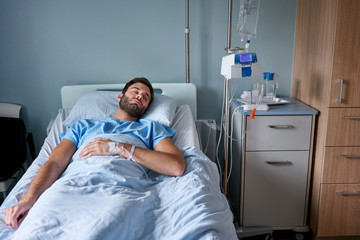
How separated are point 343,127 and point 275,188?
535 mm

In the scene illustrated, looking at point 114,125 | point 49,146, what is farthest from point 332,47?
point 49,146

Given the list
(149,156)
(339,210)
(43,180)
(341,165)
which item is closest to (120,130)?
(149,156)

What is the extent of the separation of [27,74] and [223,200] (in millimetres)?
1695

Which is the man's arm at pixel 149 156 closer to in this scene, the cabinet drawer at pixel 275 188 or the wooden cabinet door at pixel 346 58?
the cabinet drawer at pixel 275 188

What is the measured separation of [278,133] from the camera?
5.88ft

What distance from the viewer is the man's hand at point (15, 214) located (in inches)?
42.1

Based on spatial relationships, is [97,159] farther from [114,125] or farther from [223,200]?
[223,200]

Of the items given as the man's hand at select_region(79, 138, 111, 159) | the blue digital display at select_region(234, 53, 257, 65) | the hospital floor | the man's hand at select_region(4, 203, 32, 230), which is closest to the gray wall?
the blue digital display at select_region(234, 53, 257, 65)

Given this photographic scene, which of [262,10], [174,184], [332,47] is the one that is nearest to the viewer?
[174,184]

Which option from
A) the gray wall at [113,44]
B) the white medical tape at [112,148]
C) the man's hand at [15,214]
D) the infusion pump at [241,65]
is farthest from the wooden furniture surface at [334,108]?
the man's hand at [15,214]

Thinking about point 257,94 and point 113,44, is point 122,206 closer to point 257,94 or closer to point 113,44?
point 257,94

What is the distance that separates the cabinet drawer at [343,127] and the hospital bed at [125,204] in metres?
0.76

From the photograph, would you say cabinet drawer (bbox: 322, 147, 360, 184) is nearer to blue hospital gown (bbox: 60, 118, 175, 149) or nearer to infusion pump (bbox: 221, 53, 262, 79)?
infusion pump (bbox: 221, 53, 262, 79)

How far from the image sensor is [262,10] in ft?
7.00
